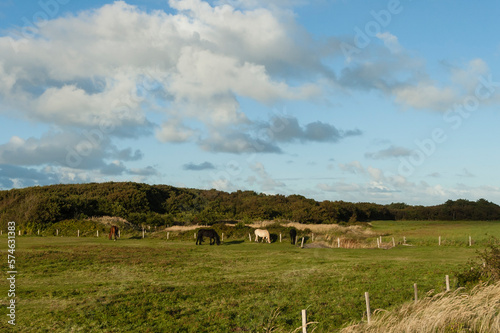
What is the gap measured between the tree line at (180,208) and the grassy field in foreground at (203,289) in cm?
3581

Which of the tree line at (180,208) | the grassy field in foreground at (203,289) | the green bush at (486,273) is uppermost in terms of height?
the tree line at (180,208)

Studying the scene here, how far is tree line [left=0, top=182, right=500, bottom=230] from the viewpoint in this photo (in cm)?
6147

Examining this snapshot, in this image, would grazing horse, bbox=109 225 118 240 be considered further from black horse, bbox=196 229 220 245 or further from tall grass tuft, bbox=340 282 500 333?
tall grass tuft, bbox=340 282 500 333

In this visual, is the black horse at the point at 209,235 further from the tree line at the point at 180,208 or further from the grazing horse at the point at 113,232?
the tree line at the point at 180,208

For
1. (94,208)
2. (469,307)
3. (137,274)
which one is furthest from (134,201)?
(469,307)

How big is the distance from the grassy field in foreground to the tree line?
3581 centimetres

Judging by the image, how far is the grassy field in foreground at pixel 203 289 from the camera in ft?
42.7

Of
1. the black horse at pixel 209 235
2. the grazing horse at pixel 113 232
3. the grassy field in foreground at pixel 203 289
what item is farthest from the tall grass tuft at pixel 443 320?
the grazing horse at pixel 113 232

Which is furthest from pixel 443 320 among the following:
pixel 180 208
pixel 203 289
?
pixel 180 208

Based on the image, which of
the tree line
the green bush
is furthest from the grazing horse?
the green bush

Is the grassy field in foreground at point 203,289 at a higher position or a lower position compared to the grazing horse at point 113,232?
lower

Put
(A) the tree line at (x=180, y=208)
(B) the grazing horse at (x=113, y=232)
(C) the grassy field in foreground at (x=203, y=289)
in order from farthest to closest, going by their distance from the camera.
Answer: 1. (A) the tree line at (x=180, y=208)
2. (B) the grazing horse at (x=113, y=232)
3. (C) the grassy field in foreground at (x=203, y=289)

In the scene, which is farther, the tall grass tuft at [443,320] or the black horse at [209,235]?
the black horse at [209,235]

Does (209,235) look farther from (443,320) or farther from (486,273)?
(443,320)
